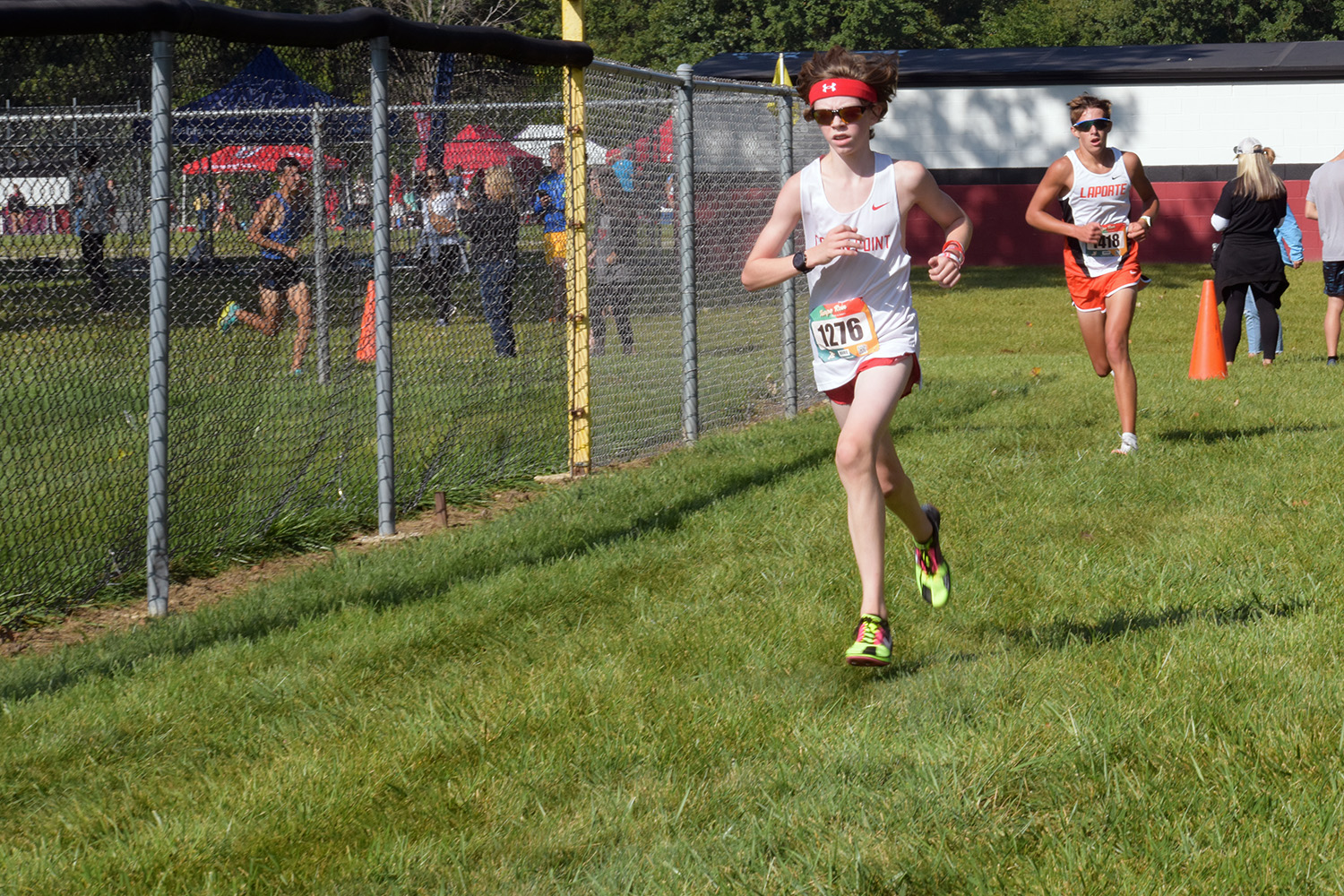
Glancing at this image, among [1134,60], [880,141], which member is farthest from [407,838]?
[1134,60]

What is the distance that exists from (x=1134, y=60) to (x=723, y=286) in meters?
23.7

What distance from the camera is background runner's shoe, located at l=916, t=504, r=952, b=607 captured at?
5348 mm

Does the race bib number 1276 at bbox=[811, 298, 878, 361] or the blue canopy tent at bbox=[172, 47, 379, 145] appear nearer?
the race bib number 1276 at bbox=[811, 298, 878, 361]

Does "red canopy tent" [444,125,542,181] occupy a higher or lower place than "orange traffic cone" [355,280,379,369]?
higher

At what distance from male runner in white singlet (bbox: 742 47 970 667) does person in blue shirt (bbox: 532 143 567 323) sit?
3.82 meters

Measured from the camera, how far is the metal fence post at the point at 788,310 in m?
11.4

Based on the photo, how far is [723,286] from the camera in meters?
11.0

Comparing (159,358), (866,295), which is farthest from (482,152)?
(866,295)

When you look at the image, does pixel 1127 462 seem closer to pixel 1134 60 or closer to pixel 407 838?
pixel 407 838

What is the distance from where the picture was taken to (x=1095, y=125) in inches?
357

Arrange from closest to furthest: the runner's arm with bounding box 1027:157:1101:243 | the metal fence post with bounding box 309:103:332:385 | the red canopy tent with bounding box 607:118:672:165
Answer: the metal fence post with bounding box 309:103:332:385 → the runner's arm with bounding box 1027:157:1101:243 → the red canopy tent with bounding box 607:118:672:165

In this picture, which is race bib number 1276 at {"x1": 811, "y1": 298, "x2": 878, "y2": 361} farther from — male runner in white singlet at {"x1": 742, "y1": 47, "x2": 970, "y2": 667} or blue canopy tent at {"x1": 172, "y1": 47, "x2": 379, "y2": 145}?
blue canopy tent at {"x1": 172, "y1": 47, "x2": 379, "y2": 145}

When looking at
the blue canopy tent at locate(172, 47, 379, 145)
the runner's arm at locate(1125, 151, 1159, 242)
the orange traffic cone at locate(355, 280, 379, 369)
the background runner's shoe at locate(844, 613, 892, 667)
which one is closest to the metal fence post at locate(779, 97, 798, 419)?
the runner's arm at locate(1125, 151, 1159, 242)

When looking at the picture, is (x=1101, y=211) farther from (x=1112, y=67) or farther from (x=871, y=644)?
(x=1112, y=67)
